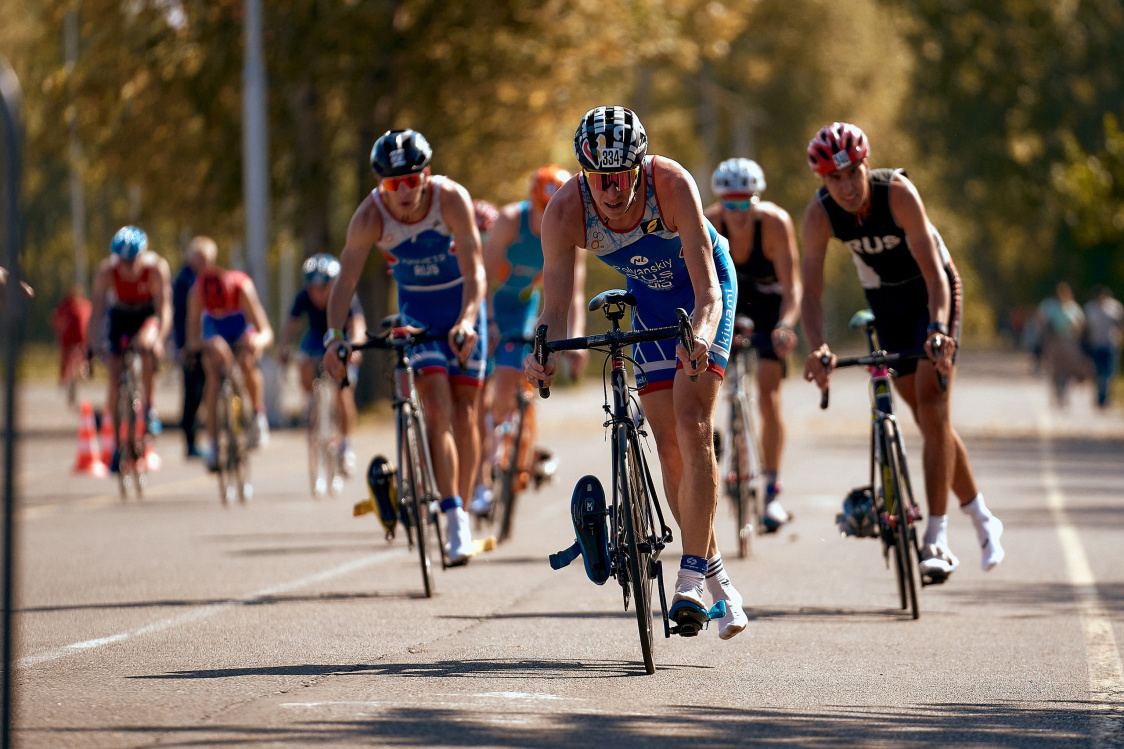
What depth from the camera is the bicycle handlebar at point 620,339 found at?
6.22 m

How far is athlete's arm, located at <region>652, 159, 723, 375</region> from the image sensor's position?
646 centimetres

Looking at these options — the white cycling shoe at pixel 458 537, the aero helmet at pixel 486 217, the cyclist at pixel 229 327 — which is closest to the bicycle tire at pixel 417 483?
the white cycling shoe at pixel 458 537

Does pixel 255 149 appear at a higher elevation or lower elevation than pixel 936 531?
higher

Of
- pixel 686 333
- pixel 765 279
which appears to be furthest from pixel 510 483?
pixel 686 333

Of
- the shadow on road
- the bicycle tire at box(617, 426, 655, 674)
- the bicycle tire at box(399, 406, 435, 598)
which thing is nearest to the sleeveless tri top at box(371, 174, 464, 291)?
the bicycle tire at box(399, 406, 435, 598)

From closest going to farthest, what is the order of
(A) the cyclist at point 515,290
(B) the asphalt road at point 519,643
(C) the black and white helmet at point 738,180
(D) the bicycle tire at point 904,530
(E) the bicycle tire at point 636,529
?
(B) the asphalt road at point 519,643, (E) the bicycle tire at point 636,529, (D) the bicycle tire at point 904,530, (C) the black and white helmet at point 738,180, (A) the cyclist at point 515,290

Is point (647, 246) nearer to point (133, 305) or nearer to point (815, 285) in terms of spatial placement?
point (815, 285)

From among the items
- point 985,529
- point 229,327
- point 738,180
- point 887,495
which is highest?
point 738,180

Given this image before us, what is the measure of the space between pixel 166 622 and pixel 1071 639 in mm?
4027

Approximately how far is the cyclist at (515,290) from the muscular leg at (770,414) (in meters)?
1.21

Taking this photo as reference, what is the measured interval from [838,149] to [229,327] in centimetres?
763

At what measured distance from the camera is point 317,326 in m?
14.2

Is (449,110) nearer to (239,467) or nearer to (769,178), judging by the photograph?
(239,467)

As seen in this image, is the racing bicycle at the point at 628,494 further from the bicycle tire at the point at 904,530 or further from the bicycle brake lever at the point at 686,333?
the bicycle tire at the point at 904,530
